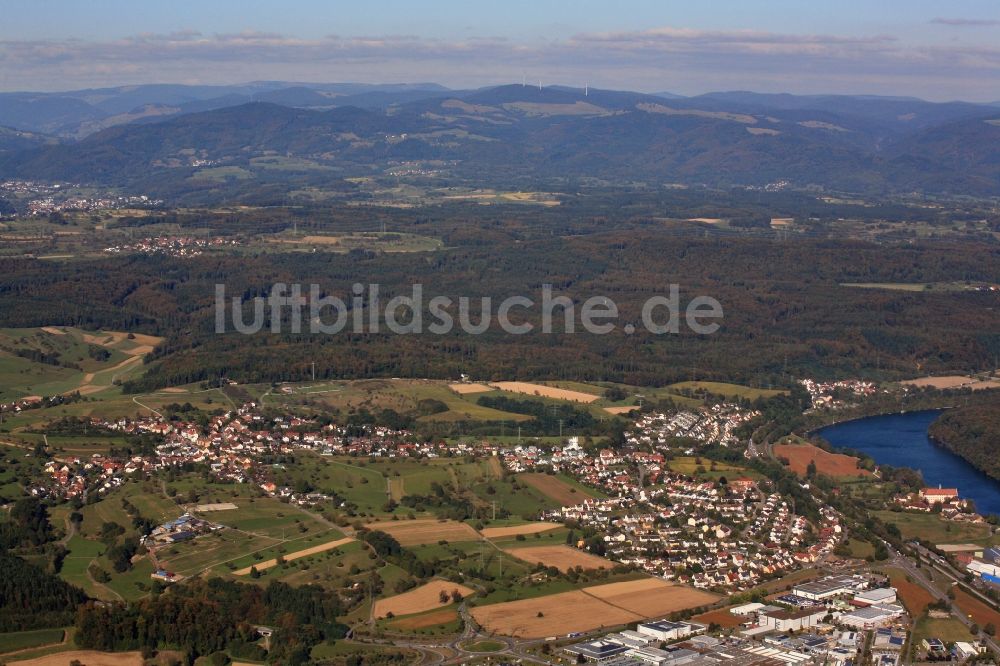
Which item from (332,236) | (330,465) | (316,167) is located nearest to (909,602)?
(330,465)

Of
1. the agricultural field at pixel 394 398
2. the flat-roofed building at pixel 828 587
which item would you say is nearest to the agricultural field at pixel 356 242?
the agricultural field at pixel 394 398

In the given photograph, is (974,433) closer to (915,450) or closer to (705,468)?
(915,450)

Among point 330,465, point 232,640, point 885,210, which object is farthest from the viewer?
point 885,210

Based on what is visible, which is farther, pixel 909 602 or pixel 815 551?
pixel 815 551

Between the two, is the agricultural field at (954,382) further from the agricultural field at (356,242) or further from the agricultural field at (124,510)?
the agricultural field at (356,242)

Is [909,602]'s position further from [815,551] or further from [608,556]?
[608,556]

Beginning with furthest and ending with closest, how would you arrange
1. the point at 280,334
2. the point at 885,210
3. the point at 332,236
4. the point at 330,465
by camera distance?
the point at 885,210 < the point at 332,236 < the point at 280,334 < the point at 330,465

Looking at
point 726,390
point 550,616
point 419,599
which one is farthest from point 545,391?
point 550,616
